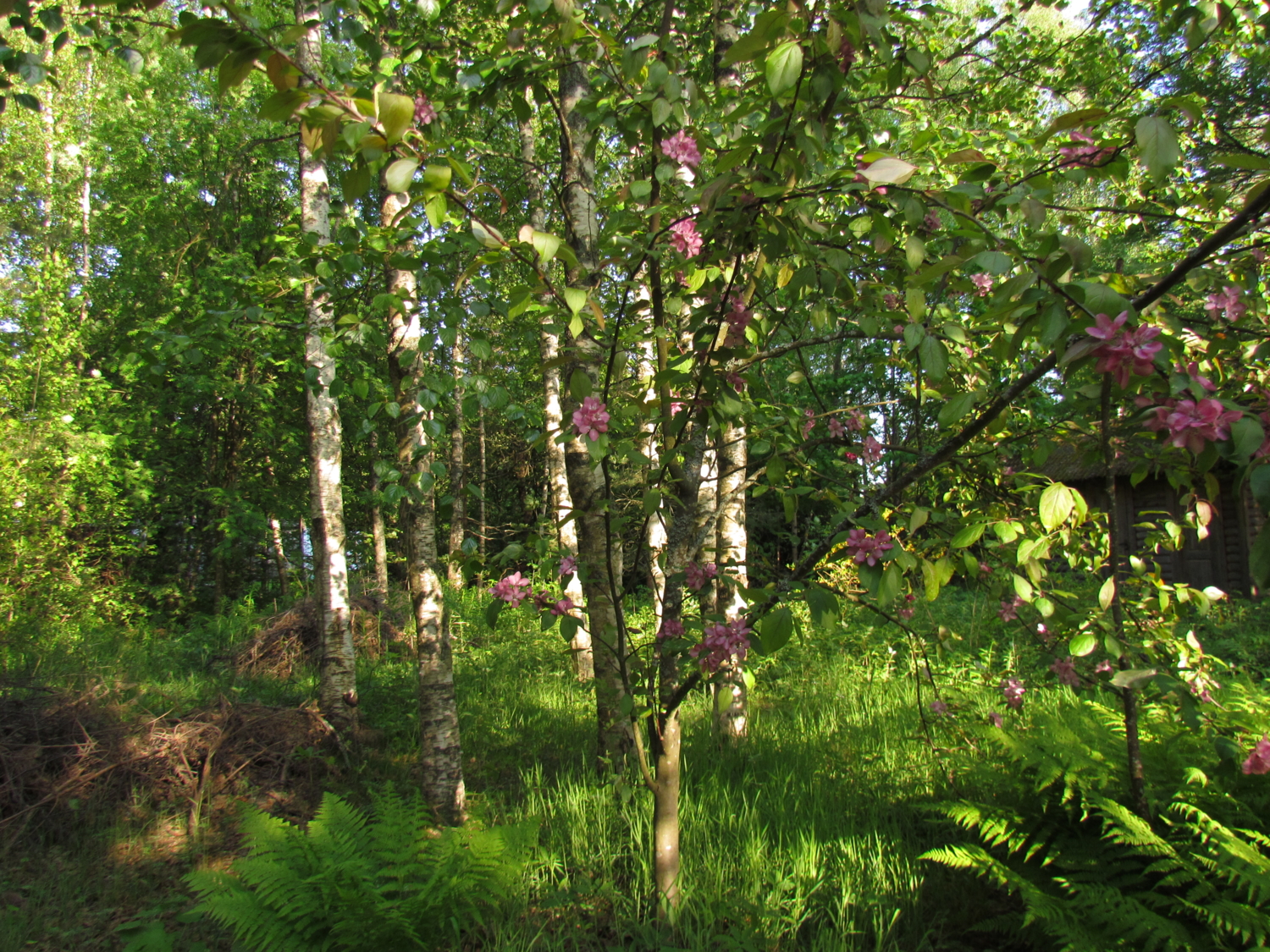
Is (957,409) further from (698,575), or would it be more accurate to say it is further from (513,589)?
(513,589)

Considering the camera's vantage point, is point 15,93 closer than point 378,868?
Yes

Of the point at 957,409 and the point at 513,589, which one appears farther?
the point at 513,589

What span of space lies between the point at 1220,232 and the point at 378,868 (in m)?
2.93

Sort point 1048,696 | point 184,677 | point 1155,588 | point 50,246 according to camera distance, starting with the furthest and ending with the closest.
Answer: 1. point 50,246
2. point 184,677
3. point 1048,696
4. point 1155,588

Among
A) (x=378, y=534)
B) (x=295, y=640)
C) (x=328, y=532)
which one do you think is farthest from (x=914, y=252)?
(x=378, y=534)

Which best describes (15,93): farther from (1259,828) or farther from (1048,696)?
(1048,696)

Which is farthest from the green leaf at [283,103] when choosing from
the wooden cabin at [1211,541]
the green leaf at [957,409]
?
the wooden cabin at [1211,541]

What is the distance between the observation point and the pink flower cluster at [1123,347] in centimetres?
90

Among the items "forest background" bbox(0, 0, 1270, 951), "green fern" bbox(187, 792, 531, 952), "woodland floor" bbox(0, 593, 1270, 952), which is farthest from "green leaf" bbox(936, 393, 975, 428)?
"green fern" bbox(187, 792, 531, 952)

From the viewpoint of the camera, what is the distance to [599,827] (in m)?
2.74

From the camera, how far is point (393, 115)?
96 centimetres

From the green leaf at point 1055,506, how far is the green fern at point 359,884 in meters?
2.00

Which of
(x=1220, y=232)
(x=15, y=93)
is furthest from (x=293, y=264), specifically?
(x=1220, y=232)

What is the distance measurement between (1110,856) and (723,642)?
1.60 m
